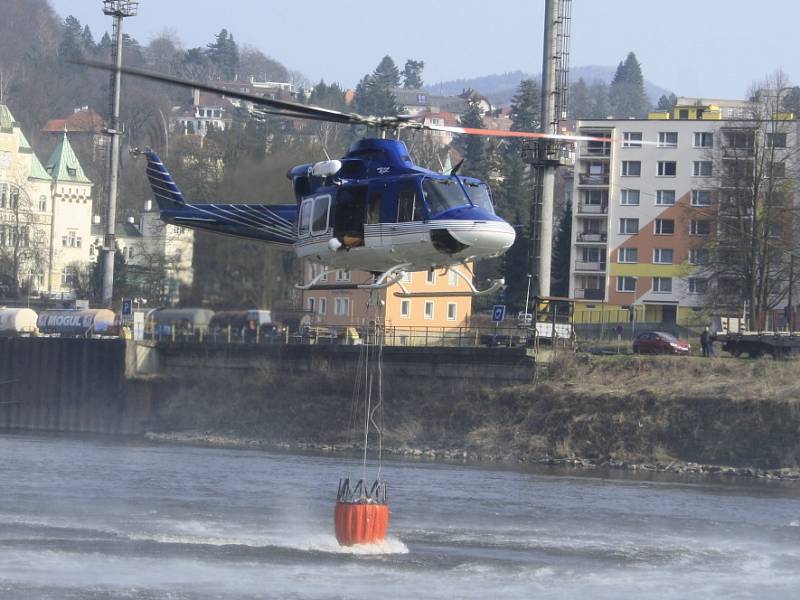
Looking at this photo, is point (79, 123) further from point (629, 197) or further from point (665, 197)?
point (665, 197)

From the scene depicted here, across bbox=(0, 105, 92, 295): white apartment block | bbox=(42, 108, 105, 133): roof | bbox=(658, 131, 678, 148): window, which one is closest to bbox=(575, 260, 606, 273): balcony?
bbox=(658, 131, 678, 148): window

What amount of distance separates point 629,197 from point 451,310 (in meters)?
18.1

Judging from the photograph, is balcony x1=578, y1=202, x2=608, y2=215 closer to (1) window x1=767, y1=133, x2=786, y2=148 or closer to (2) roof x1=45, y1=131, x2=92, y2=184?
(1) window x1=767, y1=133, x2=786, y2=148

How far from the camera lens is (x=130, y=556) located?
1191 inches

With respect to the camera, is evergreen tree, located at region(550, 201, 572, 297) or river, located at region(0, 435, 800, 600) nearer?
river, located at region(0, 435, 800, 600)

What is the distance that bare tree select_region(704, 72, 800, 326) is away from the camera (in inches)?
2564

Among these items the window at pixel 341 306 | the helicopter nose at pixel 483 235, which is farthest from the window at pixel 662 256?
the helicopter nose at pixel 483 235

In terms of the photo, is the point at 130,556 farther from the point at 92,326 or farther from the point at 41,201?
the point at 41,201

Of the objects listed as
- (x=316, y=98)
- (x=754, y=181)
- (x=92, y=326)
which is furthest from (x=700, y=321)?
(x=316, y=98)

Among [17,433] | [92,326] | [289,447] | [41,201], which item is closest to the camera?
[289,447]

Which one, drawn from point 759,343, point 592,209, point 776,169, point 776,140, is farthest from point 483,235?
point 592,209

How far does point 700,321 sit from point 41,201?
54.8 meters

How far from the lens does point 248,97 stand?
78.1 feet

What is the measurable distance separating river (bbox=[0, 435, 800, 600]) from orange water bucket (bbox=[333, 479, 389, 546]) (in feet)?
1.50
